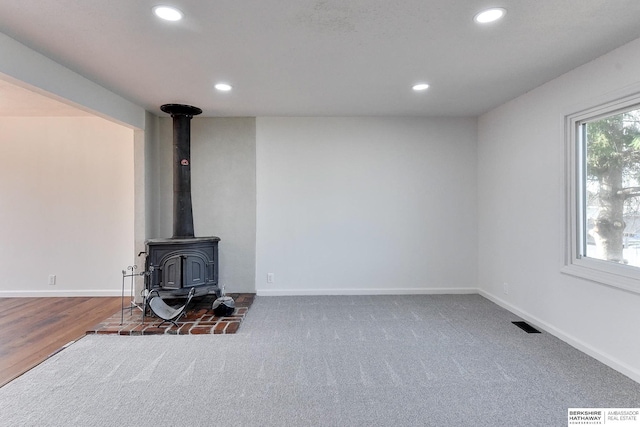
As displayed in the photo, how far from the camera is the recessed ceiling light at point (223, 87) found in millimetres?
3320

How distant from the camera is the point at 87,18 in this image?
2137 mm

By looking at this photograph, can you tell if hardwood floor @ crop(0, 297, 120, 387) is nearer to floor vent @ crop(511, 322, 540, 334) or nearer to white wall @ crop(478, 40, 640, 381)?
floor vent @ crop(511, 322, 540, 334)

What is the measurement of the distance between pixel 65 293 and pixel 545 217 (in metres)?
6.02

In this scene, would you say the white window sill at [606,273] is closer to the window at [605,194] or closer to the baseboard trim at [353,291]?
the window at [605,194]

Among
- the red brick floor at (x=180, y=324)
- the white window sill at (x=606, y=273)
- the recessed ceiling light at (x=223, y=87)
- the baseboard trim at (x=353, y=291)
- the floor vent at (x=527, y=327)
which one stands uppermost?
the recessed ceiling light at (x=223, y=87)

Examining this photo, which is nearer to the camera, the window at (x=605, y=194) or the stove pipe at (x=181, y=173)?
the window at (x=605, y=194)

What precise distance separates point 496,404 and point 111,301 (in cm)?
452

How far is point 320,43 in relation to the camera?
2.46 meters

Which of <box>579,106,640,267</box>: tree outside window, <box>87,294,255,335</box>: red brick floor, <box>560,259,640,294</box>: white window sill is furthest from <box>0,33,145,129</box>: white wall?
<box>560,259,640,294</box>: white window sill

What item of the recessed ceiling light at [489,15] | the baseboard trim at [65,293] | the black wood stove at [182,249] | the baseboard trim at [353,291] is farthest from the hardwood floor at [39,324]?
the recessed ceiling light at [489,15]

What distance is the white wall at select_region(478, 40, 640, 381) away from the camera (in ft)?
8.43

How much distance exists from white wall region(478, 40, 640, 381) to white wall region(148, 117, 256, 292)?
3184 mm

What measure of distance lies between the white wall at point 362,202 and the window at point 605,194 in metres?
1.71

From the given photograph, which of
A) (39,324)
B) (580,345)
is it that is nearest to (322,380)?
(580,345)
